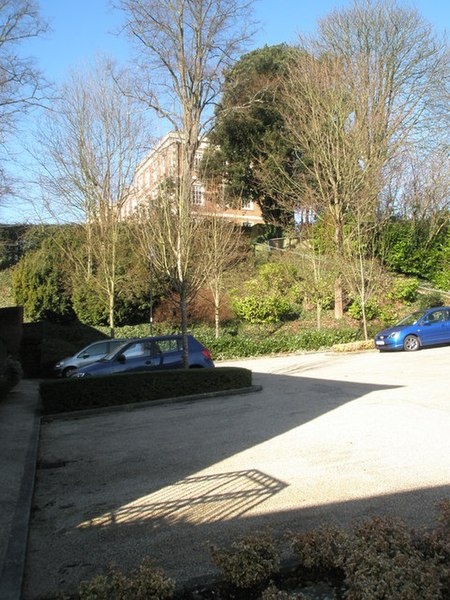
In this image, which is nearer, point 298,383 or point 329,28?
point 298,383

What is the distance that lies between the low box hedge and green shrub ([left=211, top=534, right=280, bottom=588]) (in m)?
7.92

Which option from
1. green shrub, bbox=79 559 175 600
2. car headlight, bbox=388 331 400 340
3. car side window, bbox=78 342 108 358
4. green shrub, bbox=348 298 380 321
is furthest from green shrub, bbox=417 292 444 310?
green shrub, bbox=79 559 175 600

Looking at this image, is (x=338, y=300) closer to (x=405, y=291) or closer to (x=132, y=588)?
(x=405, y=291)

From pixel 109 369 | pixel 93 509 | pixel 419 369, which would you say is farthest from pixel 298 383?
pixel 93 509

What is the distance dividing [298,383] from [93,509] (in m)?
8.95

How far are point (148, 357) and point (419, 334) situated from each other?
1160 cm

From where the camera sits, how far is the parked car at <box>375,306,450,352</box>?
20016mm

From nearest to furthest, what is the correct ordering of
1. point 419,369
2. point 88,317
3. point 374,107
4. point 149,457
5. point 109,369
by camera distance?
point 149,457, point 109,369, point 419,369, point 88,317, point 374,107

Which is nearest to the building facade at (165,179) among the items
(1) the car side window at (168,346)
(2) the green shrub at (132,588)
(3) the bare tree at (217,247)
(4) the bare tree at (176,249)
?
(3) the bare tree at (217,247)

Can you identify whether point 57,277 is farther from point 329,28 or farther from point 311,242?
point 329,28

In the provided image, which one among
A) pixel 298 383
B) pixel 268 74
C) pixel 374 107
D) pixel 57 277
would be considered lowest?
pixel 298 383

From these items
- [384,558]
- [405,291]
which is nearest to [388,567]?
[384,558]

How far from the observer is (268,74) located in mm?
32562

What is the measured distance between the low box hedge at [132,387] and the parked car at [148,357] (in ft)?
4.83
